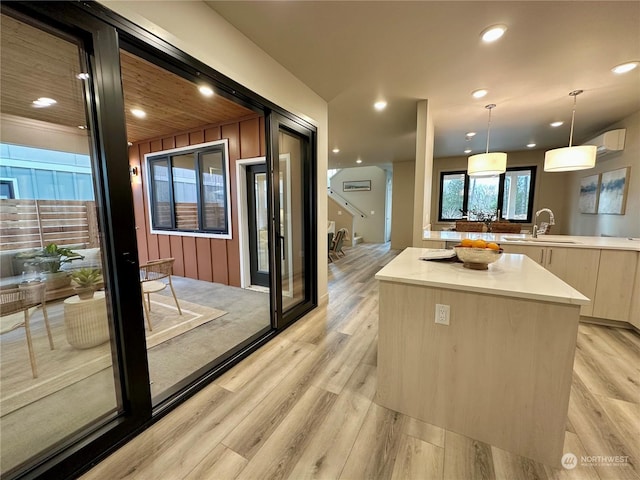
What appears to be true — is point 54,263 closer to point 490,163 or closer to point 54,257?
point 54,257

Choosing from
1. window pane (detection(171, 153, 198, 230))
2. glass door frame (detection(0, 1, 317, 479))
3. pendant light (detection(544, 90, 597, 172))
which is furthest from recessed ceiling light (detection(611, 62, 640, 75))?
window pane (detection(171, 153, 198, 230))

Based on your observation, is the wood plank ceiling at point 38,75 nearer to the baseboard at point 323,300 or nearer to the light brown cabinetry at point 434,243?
the baseboard at point 323,300

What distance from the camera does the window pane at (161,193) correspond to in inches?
195

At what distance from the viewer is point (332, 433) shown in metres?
1.57

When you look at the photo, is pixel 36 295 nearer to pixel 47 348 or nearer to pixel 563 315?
pixel 47 348

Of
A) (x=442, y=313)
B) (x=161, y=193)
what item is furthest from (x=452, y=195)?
(x=161, y=193)

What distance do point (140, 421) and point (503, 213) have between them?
8625mm

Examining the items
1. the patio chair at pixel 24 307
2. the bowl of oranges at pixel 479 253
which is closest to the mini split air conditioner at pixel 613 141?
the bowl of oranges at pixel 479 253

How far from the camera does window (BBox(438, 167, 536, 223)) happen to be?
701cm

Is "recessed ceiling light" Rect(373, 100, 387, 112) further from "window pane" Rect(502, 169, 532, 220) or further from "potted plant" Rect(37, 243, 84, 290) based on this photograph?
"window pane" Rect(502, 169, 532, 220)

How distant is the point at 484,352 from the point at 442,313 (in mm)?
290

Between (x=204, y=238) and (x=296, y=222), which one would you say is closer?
(x=296, y=222)

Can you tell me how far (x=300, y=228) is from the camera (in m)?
3.37

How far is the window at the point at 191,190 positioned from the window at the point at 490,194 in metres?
6.37
